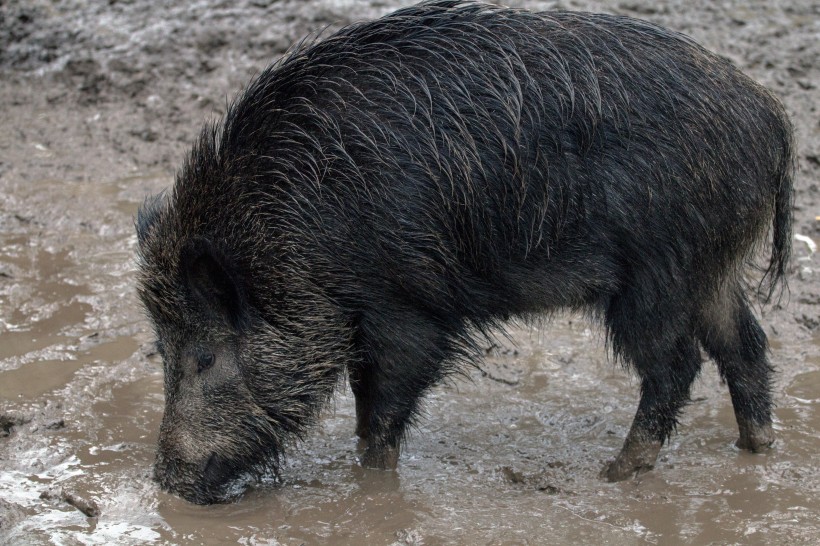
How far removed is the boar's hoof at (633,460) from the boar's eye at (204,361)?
1.83 metres

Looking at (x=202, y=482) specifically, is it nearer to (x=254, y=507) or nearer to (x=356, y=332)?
(x=254, y=507)

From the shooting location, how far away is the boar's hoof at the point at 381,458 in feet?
16.0

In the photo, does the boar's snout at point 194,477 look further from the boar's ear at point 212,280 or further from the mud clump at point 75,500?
the boar's ear at point 212,280

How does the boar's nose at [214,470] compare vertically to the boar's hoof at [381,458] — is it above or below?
above

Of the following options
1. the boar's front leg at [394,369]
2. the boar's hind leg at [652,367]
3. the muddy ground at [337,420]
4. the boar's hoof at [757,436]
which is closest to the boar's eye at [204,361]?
the muddy ground at [337,420]

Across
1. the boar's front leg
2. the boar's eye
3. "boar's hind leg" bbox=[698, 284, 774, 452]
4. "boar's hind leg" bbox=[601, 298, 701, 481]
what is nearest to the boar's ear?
the boar's eye

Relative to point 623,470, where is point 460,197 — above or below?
above

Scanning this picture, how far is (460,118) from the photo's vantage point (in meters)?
4.47

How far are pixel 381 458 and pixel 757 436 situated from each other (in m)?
1.75

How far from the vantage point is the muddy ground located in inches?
174

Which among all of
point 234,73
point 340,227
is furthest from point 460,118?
point 234,73

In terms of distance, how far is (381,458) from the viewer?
4.88m

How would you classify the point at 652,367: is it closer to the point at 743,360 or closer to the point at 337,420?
the point at 743,360

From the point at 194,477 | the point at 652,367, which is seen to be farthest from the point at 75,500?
the point at 652,367
